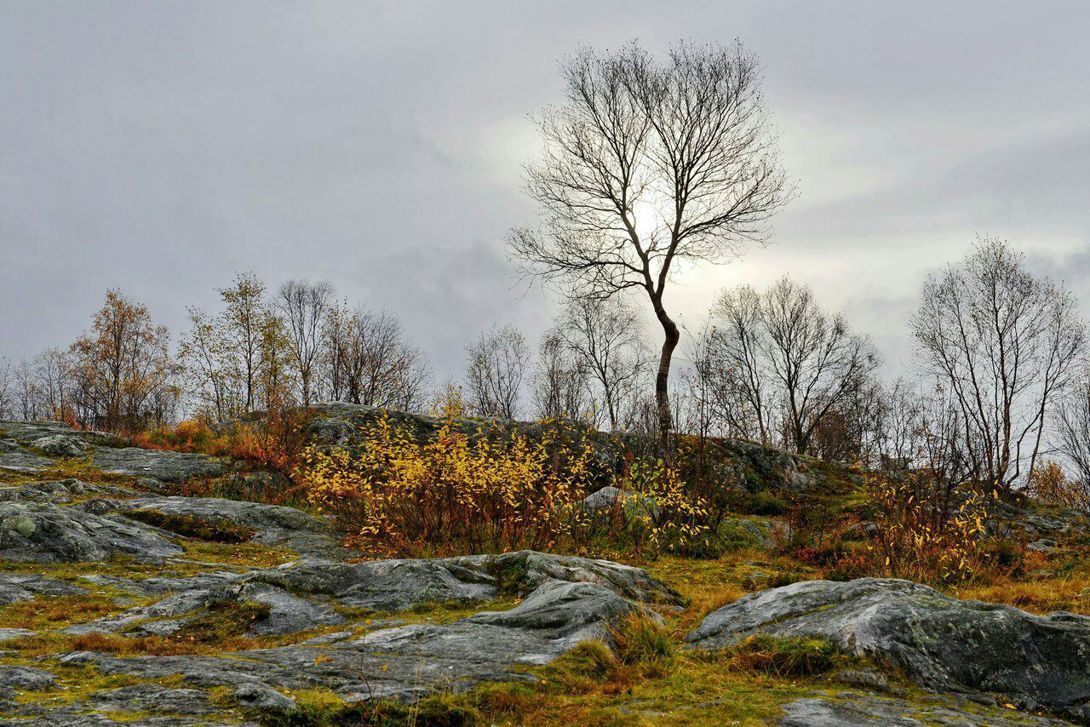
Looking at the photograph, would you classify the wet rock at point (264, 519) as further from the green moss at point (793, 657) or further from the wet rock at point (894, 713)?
the wet rock at point (894, 713)

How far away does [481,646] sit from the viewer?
3.69 metres

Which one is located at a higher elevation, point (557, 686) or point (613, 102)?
point (613, 102)

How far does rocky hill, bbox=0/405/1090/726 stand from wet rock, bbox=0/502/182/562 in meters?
0.02

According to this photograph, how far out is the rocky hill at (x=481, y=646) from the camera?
9.14ft

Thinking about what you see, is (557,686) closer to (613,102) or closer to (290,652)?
(290,652)

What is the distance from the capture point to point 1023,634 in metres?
3.58

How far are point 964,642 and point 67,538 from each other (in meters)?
7.17

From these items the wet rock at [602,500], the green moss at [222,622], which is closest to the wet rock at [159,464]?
the wet rock at [602,500]

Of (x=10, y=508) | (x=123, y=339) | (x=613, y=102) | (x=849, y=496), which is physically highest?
(x=613, y=102)

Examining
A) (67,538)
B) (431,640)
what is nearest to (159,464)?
(67,538)

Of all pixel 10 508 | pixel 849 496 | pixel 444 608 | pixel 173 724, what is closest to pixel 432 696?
pixel 173 724

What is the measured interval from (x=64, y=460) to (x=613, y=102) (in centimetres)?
1744

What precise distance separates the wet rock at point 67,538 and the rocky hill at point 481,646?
0.02 m

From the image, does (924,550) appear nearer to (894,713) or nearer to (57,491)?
(894,713)
